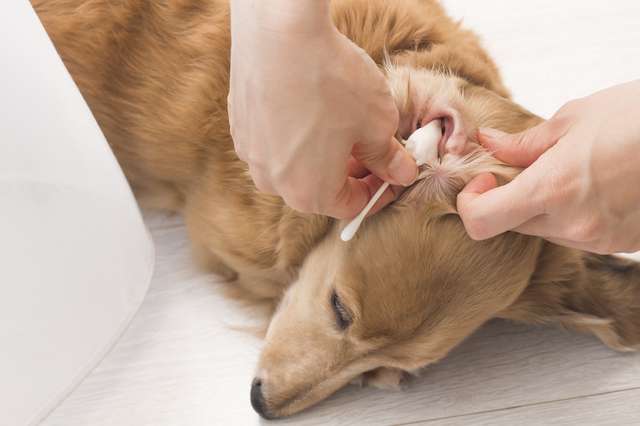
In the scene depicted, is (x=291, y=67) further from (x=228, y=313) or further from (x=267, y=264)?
(x=228, y=313)

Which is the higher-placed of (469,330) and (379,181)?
(379,181)

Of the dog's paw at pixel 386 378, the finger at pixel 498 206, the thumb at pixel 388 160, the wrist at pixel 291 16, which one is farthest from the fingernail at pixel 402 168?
the dog's paw at pixel 386 378

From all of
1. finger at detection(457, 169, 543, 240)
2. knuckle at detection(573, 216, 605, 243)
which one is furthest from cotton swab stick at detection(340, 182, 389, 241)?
knuckle at detection(573, 216, 605, 243)

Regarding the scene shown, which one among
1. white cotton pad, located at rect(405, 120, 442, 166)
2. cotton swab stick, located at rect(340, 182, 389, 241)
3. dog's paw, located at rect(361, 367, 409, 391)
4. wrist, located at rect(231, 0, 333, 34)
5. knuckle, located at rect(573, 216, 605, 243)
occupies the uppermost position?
wrist, located at rect(231, 0, 333, 34)

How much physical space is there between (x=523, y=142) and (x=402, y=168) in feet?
0.71

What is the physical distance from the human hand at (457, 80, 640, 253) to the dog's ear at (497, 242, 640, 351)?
0.31 metres

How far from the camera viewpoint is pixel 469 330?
122cm

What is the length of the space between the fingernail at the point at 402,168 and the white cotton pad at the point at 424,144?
26 millimetres

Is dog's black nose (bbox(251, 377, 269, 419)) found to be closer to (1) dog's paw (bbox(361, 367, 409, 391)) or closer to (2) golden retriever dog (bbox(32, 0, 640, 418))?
(2) golden retriever dog (bbox(32, 0, 640, 418))

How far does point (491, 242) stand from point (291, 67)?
49 centimetres

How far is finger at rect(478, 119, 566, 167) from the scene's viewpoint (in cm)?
99

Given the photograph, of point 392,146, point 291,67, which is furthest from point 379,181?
point 291,67

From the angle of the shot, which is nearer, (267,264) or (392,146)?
(392,146)

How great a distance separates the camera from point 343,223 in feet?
3.96
